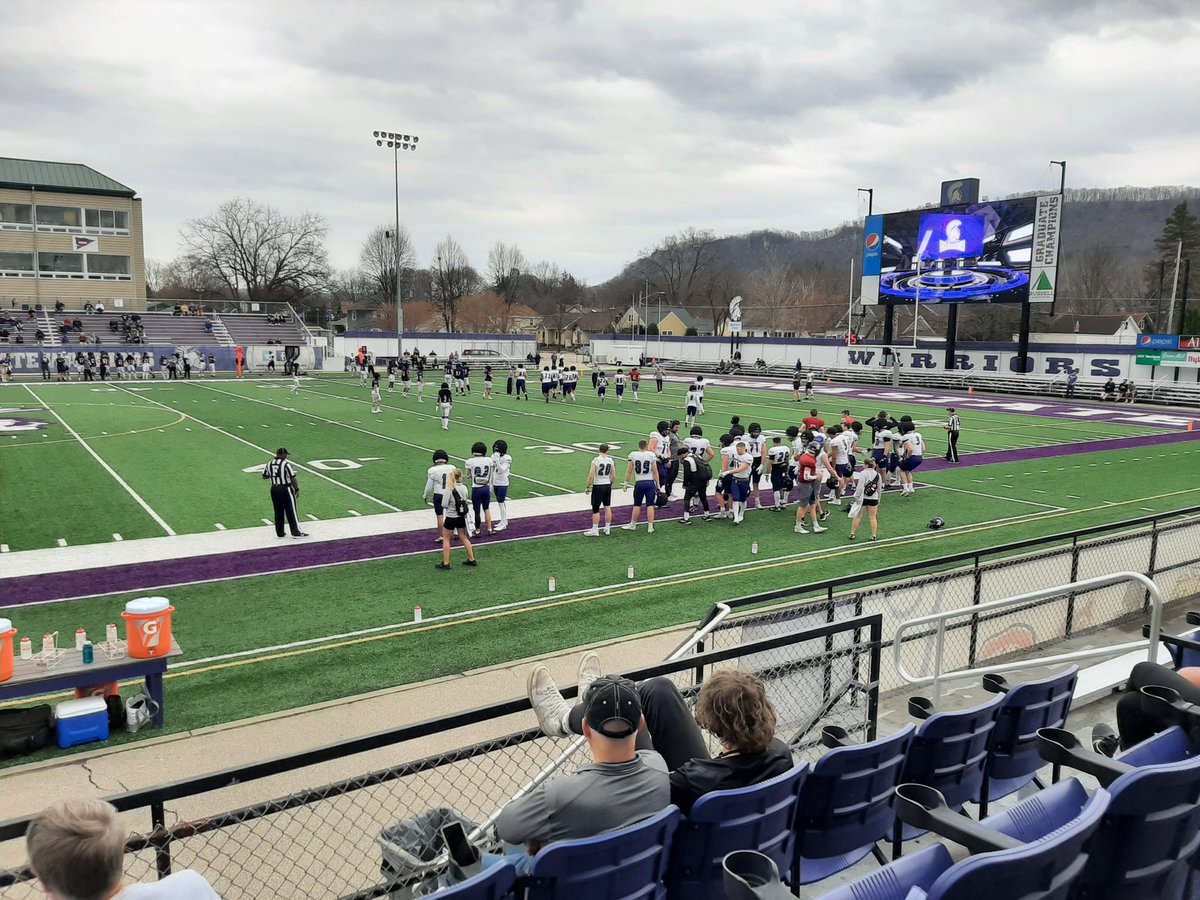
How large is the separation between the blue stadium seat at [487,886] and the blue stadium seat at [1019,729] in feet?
9.80

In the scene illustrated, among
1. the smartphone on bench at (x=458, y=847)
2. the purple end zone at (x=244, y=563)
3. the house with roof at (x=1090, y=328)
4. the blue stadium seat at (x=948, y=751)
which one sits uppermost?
the house with roof at (x=1090, y=328)

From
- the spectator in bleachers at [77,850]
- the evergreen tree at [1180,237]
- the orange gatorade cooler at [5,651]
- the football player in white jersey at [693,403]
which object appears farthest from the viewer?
the evergreen tree at [1180,237]

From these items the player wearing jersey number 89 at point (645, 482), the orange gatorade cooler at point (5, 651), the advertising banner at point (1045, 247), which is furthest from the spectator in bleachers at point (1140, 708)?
the advertising banner at point (1045, 247)

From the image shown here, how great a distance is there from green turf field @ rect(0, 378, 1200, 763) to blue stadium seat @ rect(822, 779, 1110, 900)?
7049 mm

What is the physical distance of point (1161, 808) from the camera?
10.3ft

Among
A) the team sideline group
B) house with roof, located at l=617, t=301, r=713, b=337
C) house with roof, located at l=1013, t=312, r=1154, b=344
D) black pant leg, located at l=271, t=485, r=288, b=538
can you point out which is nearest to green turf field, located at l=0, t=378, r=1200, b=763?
the team sideline group

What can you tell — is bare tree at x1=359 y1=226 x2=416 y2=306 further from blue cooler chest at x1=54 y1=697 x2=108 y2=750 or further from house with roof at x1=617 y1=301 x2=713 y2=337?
blue cooler chest at x1=54 y1=697 x2=108 y2=750

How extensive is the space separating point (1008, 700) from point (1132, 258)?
137 m

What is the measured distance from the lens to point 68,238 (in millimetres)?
61844

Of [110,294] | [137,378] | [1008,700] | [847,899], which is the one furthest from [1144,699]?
[110,294]

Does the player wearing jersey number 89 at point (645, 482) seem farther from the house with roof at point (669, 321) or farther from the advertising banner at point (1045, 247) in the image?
the house with roof at point (669, 321)

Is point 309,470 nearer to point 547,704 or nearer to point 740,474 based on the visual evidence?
point 740,474

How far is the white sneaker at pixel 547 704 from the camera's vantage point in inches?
152

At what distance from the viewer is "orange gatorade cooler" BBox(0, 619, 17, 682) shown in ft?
24.5
